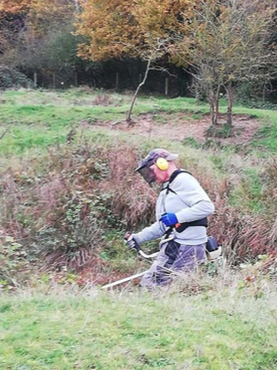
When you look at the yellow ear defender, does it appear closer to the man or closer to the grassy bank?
the man

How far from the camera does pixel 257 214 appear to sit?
8750mm

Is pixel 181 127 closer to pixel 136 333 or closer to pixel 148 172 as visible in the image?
pixel 148 172

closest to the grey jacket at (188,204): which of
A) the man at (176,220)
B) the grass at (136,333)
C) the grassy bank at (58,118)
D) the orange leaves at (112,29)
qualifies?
the man at (176,220)

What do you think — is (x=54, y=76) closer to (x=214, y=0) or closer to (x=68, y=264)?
(x=214, y=0)

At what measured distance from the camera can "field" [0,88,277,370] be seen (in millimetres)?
2986

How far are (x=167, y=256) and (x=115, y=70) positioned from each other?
24724mm

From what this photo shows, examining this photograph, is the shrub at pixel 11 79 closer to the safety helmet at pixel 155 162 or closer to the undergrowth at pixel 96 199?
the undergrowth at pixel 96 199

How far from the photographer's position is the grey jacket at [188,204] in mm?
4984

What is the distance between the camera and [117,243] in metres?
8.36

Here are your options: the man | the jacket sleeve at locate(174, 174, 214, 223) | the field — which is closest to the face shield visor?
the man

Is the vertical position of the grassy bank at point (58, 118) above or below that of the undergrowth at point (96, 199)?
above

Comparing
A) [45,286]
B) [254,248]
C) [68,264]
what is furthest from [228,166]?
Answer: [45,286]

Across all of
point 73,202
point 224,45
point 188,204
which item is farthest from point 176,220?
point 224,45

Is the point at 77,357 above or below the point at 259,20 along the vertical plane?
below
